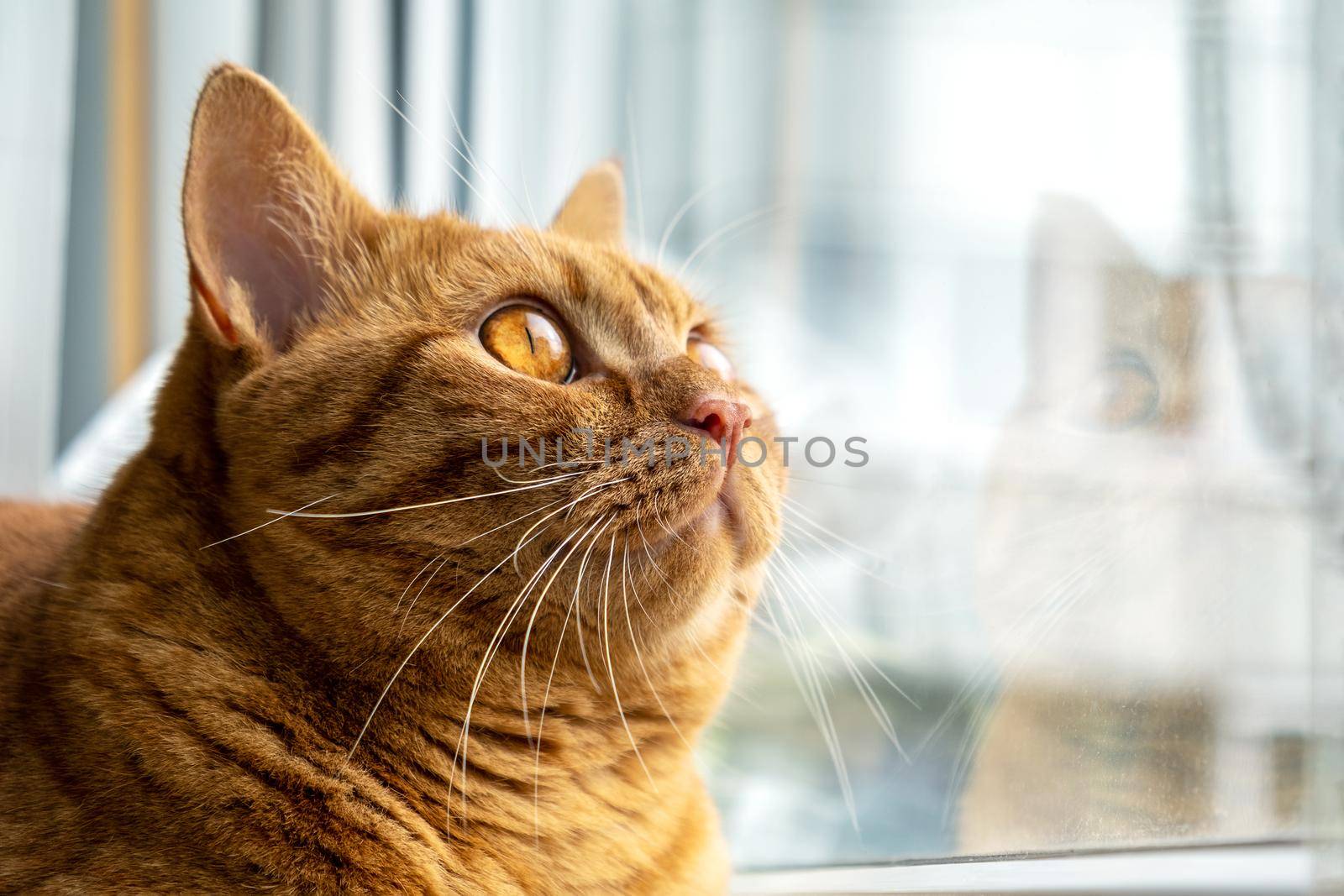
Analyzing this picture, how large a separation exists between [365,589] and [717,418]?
33cm

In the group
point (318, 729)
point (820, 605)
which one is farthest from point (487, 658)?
point (820, 605)

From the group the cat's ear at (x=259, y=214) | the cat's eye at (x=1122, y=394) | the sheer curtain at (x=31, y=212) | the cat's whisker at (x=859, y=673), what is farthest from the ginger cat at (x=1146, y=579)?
the sheer curtain at (x=31, y=212)

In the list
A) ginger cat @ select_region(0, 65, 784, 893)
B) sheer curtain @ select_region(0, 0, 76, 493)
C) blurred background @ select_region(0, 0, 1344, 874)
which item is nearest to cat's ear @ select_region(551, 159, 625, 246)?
blurred background @ select_region(0, 0, 1344, 874)

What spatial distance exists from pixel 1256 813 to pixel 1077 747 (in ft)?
0.77

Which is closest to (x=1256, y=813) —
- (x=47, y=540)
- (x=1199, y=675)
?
(x=1199, y=675)

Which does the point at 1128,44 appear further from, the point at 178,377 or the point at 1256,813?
the point at 178,377

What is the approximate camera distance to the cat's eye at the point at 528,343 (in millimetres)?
927

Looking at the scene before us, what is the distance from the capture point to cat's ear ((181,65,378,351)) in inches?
35.8

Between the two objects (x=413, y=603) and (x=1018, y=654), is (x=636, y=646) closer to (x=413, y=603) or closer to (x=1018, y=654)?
(x=413, y=603)

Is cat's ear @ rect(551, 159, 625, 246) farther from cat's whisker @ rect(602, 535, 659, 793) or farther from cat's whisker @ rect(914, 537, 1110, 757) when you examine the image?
cat's whisker @ rect(914, 537, 1110, 757)

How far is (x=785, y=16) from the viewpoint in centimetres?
172

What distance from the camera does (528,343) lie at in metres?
0.94

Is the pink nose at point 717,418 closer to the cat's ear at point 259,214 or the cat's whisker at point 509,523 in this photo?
the cat's whisker at point 509,523

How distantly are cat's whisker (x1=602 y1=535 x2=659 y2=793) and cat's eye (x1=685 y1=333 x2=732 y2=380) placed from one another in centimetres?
30
